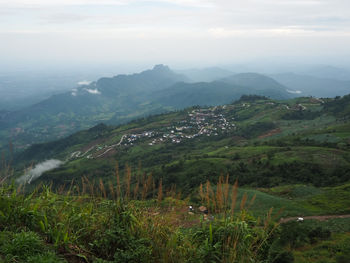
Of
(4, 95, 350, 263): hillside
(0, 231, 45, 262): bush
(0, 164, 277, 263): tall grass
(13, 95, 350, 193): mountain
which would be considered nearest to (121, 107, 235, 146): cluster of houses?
(13, 95, 350, 193): mountain

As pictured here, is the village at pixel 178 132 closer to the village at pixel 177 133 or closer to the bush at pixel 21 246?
the village at pixel 177 133

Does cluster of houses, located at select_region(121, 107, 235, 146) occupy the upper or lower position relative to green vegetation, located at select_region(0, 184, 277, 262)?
lower

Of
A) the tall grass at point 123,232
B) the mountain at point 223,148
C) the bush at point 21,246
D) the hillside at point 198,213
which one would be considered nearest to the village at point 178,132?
the mountain at point 223,148

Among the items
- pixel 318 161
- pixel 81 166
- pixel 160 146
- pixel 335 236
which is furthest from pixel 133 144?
pixel 335 236

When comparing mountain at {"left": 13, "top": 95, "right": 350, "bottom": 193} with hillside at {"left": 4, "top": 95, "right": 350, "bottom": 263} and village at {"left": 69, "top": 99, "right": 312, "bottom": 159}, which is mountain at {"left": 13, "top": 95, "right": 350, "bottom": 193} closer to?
village at {"left": 69, "top": 99, "right": 312, "bottom": 159}

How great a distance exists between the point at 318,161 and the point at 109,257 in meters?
40.4

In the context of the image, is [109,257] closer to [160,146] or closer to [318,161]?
[318,161]

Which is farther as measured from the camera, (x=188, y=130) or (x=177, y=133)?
(x=188, y=130)

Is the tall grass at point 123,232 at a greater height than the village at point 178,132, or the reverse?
the tall grass at point 123,232

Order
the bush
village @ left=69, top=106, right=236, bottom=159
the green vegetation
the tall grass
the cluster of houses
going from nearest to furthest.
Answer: the bush, the green vegetation, the tall grass, village @ left=69, top=106, right=236, bottom=159, the cluster of houses

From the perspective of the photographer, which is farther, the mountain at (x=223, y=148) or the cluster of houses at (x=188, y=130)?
the cluster of houses at (x=188, y=130)

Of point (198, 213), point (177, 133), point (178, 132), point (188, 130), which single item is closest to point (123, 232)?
point (198, 213)

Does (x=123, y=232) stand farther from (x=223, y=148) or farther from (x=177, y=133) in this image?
(x=177, y=133)

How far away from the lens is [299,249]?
9.95 m
